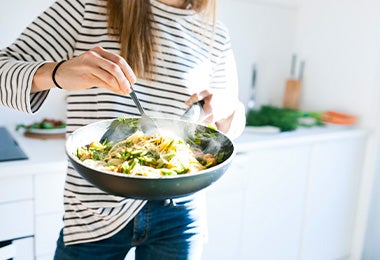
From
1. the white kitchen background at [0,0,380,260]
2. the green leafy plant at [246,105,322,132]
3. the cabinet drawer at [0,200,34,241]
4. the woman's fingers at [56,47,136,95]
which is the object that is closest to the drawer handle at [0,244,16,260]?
the cabinet drawer at [0,200,34,241]

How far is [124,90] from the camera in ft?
2.11

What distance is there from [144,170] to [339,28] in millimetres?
1876

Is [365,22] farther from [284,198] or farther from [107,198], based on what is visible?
[107,198]

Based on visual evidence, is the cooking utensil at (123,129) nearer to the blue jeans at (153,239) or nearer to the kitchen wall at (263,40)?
the blue jeans at (153,239)

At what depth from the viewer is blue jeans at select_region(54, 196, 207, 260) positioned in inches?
32.2

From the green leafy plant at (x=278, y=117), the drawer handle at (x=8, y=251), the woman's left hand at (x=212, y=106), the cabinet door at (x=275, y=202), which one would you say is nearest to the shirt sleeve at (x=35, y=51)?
the woman's left hand at (x=212, y=106)

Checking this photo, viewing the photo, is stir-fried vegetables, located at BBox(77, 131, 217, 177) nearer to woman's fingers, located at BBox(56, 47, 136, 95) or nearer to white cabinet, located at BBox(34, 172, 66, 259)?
woman's fingers, located at BBox(56, 47, 136, 95)

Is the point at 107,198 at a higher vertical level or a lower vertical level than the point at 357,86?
lower

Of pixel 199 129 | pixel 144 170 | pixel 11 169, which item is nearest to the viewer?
pixel 144 170

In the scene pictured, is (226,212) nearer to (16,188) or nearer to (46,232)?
(46,232)

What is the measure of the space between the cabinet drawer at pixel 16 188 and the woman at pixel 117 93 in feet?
1.31

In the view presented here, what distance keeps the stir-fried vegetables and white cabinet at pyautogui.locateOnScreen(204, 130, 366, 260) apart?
0.88m

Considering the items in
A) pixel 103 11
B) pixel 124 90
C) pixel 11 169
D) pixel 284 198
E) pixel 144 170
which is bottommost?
pixel 284 198

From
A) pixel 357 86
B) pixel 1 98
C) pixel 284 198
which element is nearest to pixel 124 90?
pixel 1 98
